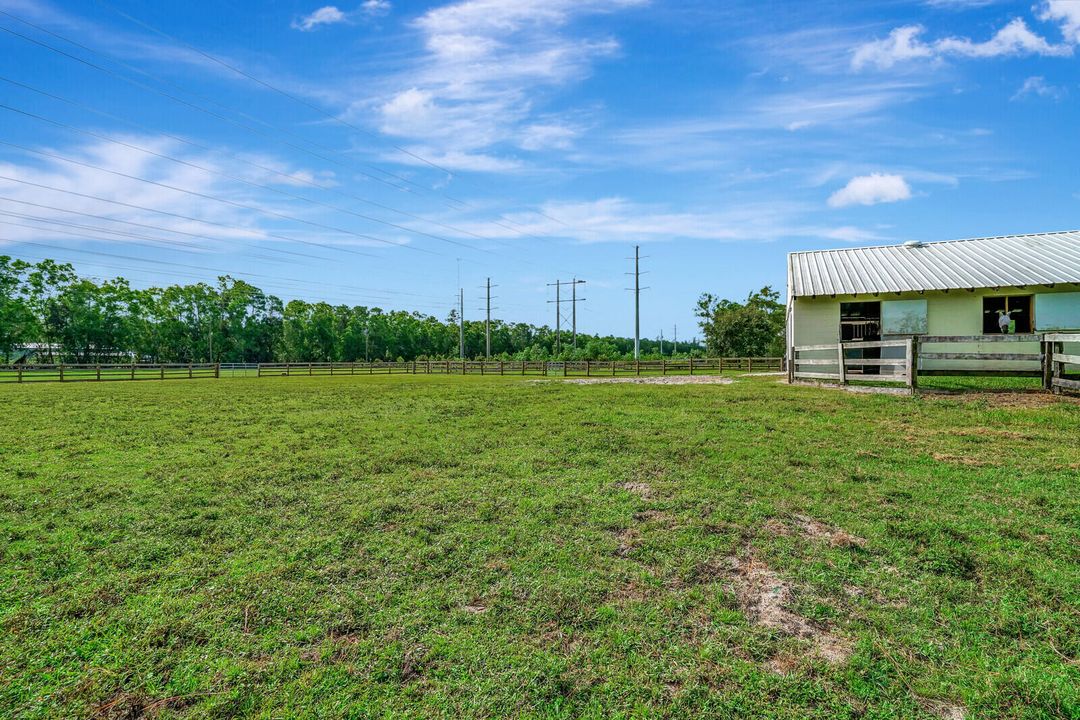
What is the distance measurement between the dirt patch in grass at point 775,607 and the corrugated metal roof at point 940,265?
1773cm

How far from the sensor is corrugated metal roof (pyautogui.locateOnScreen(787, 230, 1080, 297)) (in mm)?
18484

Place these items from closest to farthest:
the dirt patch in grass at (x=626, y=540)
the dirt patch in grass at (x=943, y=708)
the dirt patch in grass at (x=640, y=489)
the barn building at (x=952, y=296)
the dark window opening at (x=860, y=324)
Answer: the dirt patch in grass at (x=943, y=708)
the dirt patch in grass at (x=626, y=540)
the dirt patch in grass at (x=640, y=489)
the barn building at (x=952, y=296)
the dark window opening at (x=860, y=324)

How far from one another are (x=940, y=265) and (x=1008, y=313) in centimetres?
309

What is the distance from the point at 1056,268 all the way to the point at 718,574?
71.4 feet

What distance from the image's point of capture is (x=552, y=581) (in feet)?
12.6

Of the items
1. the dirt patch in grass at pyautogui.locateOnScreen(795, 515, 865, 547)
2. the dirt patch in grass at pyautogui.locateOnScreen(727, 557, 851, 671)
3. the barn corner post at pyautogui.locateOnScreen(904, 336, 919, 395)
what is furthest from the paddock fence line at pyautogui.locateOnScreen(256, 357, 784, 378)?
the dirt patch in grass at pyautogui.locateOnScreen(727, 557, 851, 671)

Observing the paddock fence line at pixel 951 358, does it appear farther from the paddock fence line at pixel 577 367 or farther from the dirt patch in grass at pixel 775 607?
the paddock fence line at pixel 577 367

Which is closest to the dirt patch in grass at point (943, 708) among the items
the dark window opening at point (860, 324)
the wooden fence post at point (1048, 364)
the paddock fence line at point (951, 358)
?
the paddock fence line at point (951, 358)

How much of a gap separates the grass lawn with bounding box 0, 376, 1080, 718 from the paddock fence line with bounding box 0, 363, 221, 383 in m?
31.9

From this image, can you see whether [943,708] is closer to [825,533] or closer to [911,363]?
[825,533]

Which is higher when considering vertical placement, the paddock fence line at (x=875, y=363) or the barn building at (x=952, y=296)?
the barn building at (x=952, y=296)

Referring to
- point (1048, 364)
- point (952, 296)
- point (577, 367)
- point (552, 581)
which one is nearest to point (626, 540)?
point (552, 581)

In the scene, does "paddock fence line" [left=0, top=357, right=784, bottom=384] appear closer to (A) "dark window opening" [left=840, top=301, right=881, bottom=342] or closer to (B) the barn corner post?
(A) "dark window opening" [left=840, top=301, right=881, bottom=342]

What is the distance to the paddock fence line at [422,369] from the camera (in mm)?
33312
